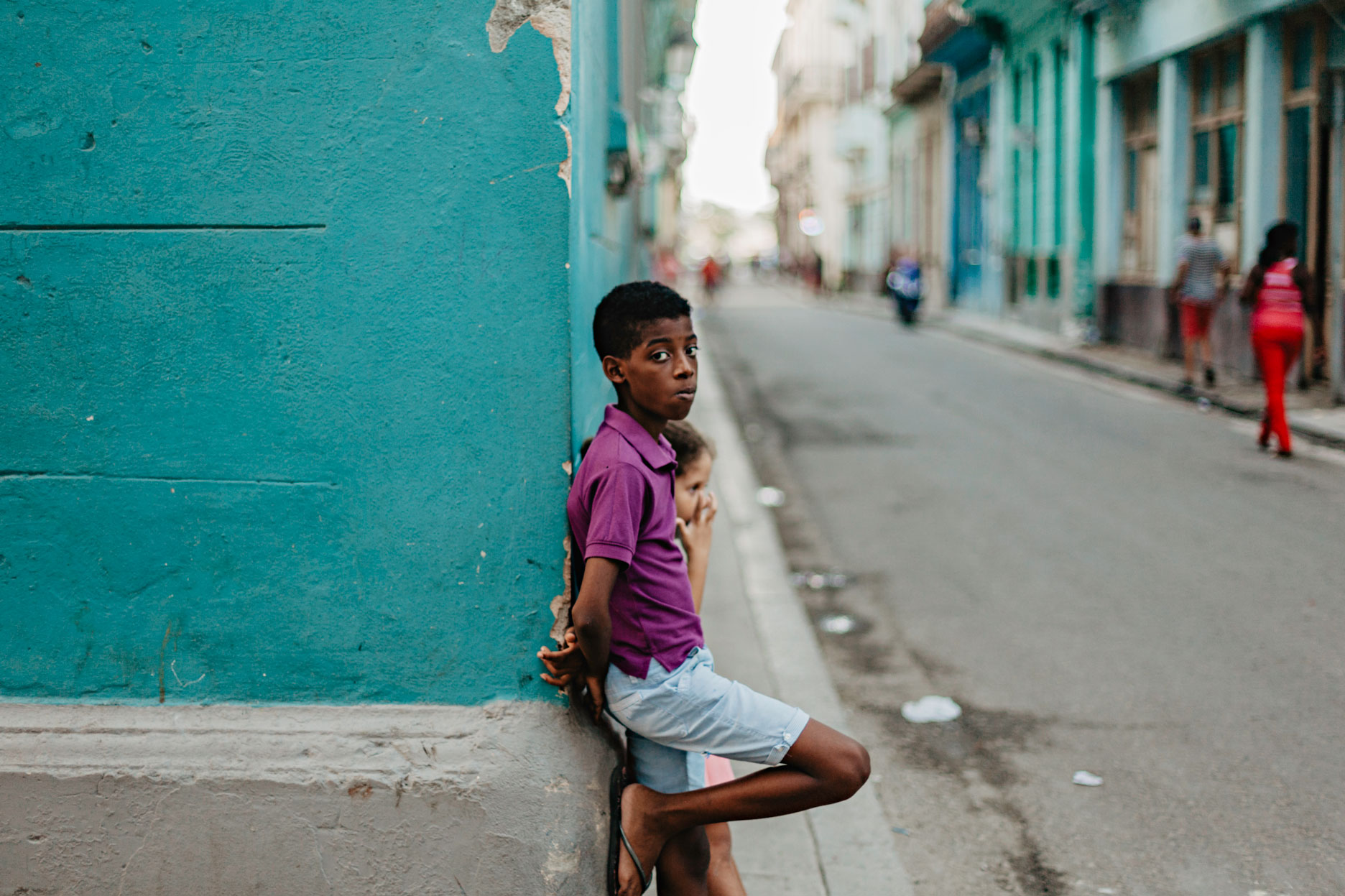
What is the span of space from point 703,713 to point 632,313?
0.86 metres

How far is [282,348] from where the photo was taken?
116 inches

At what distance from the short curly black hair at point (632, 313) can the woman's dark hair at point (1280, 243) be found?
→ 7773 millimetres

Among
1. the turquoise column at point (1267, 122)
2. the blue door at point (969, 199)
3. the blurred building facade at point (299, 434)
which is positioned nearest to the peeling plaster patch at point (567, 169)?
the blurred building facade at point (299, 434)

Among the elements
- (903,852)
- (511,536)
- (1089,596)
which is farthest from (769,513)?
(511,536)

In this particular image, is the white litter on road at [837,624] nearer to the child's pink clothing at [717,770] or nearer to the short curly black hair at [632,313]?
the child's pink clothing at [717,770]

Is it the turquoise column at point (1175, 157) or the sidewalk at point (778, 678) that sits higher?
the turquoise column at point (1175, 157)

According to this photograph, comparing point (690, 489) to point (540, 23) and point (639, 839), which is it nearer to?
point (639, 839)

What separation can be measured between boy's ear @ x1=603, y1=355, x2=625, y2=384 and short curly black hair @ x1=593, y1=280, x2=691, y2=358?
0.01 meters

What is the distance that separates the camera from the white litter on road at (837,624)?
5.75m

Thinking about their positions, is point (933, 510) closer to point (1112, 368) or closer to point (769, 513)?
point (769, 513)

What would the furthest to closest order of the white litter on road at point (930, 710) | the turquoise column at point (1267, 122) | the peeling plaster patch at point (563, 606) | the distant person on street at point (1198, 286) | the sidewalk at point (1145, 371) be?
the turquoise column at point (1267, 122)
the distant person on street at point (1198, 286)
the sidewalk at point (1145, 371)
the white litter on road at point (930, 710)
the peeling plaster patch at point (563, 606)

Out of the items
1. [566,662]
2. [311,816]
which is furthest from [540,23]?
[311,816]

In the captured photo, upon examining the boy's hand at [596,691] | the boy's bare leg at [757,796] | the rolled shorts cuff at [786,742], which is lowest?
the boy's bare leg at [757,796]

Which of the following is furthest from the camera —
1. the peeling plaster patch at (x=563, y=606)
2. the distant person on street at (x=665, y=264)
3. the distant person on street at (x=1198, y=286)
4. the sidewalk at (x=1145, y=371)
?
the distant person on street at (x=665, y=264)
